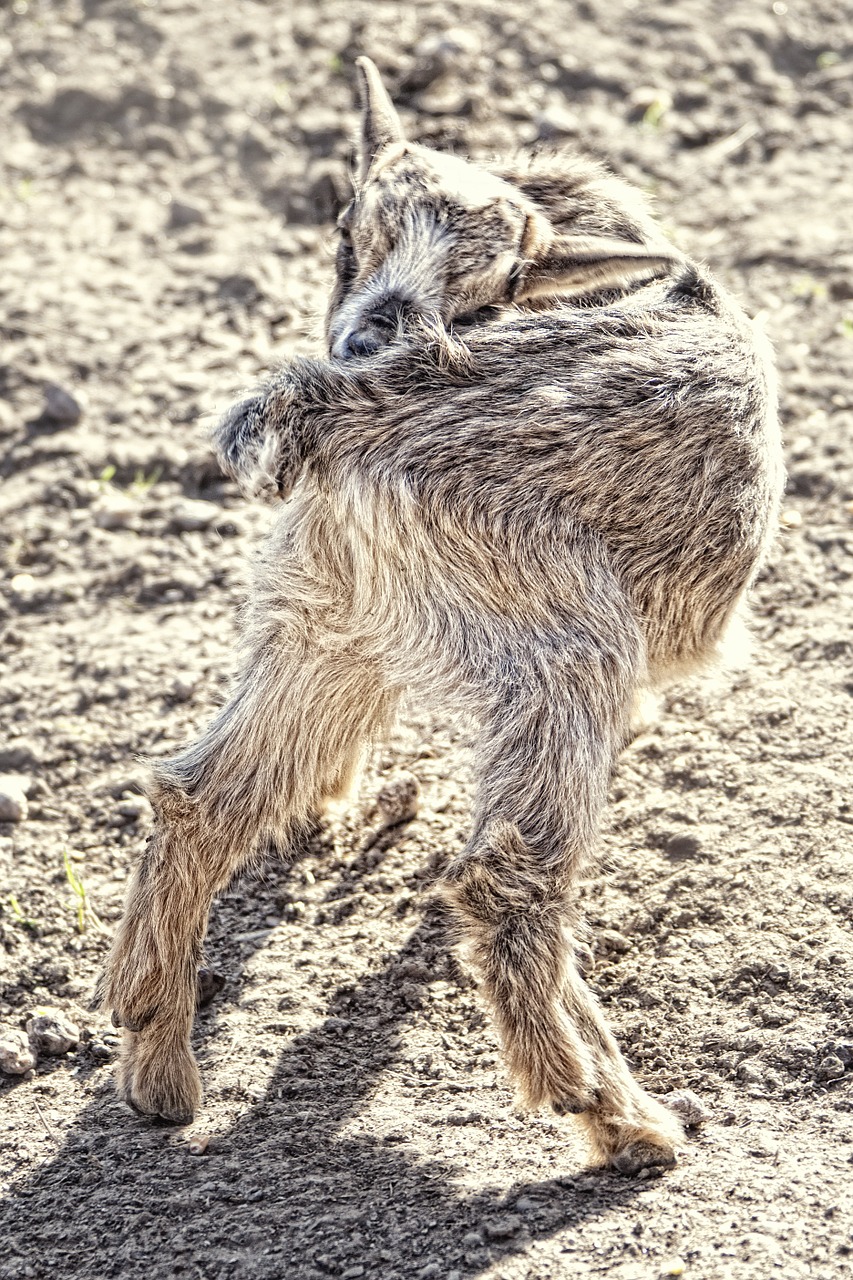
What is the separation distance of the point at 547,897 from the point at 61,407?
10.9ft

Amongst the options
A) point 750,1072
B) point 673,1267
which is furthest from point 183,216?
point 673,1267

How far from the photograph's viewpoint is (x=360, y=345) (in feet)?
11.1

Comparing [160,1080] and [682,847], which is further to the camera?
[682,847]

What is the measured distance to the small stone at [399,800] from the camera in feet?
13.8

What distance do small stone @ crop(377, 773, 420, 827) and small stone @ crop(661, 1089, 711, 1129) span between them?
1.25 m

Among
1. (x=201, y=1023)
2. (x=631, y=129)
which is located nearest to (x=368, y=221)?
(x=201, y=1023)

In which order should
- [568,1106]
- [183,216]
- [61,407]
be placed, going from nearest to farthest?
1. [568,1106]
2. [61,407]
3. [183,216]

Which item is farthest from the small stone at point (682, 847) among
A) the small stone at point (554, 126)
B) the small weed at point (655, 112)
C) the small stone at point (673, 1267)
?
the small weed at point (655, 112)

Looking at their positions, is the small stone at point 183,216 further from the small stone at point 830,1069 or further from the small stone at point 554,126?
the small stone at point 830,1069

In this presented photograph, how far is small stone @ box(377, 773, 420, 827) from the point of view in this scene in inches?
166

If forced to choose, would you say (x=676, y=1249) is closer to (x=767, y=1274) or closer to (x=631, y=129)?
(x=767, y=1274)

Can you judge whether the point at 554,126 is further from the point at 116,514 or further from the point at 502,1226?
the point at 502,1226

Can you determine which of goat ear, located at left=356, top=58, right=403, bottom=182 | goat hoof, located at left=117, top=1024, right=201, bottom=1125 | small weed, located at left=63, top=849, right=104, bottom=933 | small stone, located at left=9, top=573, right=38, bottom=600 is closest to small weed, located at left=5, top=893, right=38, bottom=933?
small weed, located at left=63, top=849, right=104, bottom=933

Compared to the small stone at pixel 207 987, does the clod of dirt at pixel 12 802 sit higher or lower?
higher
